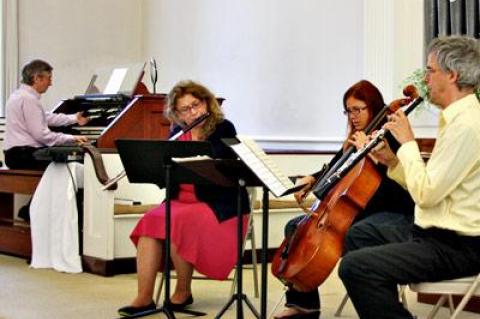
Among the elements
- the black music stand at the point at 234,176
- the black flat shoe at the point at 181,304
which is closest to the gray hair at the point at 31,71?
the black flat shoe at the point at 181,304

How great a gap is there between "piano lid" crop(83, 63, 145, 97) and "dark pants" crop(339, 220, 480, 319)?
4172 mm

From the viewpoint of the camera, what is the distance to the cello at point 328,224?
3344mm

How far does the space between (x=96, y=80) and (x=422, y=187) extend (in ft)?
16.1

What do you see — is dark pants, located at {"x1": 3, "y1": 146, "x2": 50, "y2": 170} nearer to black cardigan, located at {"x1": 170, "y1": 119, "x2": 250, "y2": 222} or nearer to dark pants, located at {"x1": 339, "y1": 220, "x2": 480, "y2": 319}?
black cardigan, located at {"x1": 170, "y1": 119, "x2": 250, "y2": 222}

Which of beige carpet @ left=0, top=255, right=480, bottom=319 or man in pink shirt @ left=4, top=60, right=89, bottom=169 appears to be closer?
beige carpet @ left=0, top=255, right=480, bottom=319

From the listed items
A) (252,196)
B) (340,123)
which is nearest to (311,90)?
(340,123)

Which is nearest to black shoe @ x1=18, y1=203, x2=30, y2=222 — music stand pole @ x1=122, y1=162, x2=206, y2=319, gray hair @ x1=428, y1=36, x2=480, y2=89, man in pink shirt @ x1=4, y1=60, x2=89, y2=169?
man in pink shirt @ x1=4, y1=60, x2=89, y2=169

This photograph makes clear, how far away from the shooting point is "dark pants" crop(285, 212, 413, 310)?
3391 millimetres

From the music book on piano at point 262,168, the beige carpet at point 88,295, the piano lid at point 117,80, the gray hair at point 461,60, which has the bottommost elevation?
the beige carpet at point 88,295

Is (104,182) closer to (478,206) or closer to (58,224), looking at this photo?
(58,224)

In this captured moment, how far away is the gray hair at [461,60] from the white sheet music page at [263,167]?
0.70 meters

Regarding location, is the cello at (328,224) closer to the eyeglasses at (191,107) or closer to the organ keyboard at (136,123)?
the eyeglasses at (191,107)

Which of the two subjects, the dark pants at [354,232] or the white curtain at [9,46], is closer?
the dark pants at [354,232]

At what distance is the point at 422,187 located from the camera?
272cm
